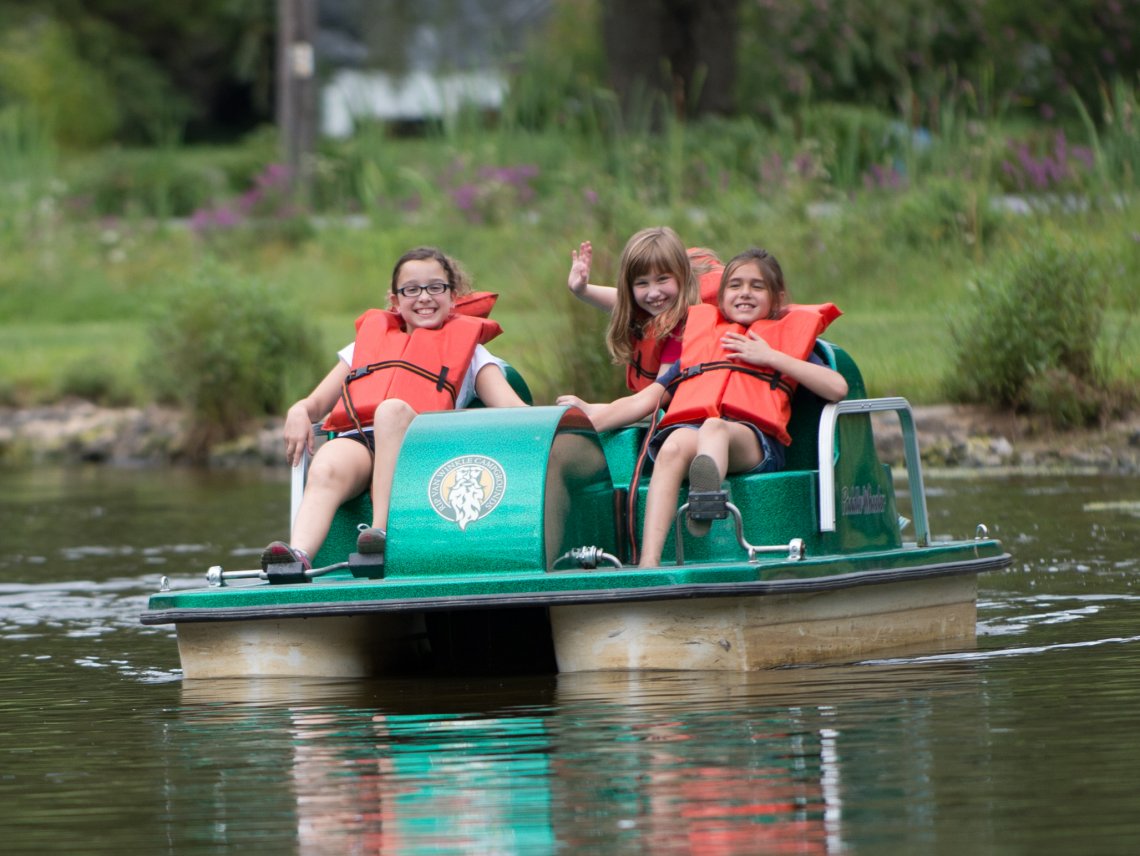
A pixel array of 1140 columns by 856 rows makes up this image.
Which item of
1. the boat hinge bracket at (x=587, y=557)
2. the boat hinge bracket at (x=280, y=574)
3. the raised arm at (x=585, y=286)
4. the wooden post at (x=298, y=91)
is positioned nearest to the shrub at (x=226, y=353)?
the wooden post at (x=298, y=91)

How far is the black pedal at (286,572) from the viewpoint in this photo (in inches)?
286

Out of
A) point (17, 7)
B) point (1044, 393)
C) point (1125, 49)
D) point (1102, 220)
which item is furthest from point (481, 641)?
point (17, 7)

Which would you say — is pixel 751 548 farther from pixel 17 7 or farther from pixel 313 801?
pixel 17 7

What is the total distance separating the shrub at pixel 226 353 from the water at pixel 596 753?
330 inches

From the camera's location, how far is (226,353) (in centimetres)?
1723

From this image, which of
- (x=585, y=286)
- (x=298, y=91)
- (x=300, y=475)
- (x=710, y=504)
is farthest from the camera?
(x=298, y=91)

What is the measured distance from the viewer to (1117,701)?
6.41m

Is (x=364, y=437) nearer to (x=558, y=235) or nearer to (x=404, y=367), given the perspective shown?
(x=404, y=367)

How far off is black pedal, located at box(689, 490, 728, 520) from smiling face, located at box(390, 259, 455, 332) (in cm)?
138

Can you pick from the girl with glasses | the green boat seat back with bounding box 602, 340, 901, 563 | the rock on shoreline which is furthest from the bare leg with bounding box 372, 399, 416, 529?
the rock on shoreline

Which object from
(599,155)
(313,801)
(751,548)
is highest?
(599,155)

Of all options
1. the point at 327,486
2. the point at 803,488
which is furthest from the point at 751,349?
the point at 327,486

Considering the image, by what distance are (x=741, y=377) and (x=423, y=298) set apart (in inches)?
49.5

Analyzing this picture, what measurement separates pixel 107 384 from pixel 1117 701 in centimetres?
1398
